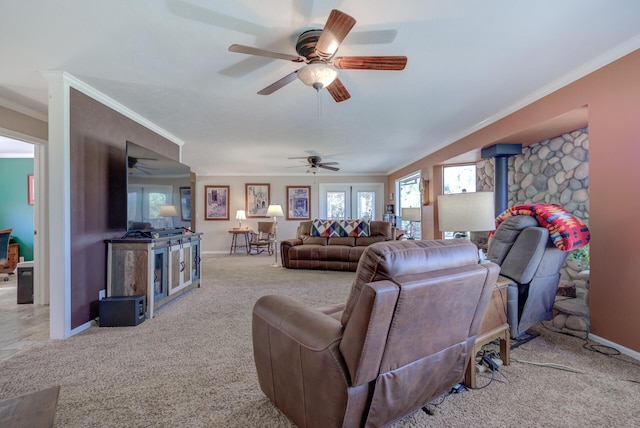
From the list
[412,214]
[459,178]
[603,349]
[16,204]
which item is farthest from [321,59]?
[16,204]

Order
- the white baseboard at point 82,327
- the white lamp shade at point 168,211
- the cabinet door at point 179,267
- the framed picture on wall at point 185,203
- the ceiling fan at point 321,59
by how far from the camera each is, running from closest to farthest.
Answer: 1. the ceiling fan at point 321,59
2. the white baseboard at point 82,327
3. the cabinet door at point 179,267
4. the white lamp shade at point 168,211
5. the framed picture on wall at point 185,203

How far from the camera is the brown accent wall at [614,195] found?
2035mm

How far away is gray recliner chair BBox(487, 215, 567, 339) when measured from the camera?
7.06 feet

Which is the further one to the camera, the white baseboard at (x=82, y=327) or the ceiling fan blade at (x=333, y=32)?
the white baseboard at (x=82, y=327)

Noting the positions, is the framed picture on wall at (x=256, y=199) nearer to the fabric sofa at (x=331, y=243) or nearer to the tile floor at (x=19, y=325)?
the fabric sofa at (x=331, y=243)

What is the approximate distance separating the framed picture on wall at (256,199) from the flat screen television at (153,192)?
419cm

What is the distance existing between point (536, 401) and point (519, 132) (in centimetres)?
279

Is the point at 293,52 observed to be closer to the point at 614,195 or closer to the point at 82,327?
the point at 614,195

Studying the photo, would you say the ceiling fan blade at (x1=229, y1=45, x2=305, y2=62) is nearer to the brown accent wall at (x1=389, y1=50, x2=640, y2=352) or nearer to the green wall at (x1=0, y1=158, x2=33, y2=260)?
the brown accent wall at (x1=389, y1=50, x2=640, y2=352)

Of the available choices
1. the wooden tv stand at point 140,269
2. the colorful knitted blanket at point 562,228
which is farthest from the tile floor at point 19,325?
the colorful knitted blanket at point 562,228

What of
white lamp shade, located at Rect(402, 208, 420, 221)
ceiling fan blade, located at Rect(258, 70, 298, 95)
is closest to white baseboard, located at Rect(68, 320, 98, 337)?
ceiling fan blade, located at Rect(258, 70, 298, 95)

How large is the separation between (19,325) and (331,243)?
4509mm

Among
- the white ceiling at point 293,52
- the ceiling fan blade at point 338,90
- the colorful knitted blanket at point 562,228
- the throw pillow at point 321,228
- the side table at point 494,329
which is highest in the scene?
the white ceiling at point 293,52

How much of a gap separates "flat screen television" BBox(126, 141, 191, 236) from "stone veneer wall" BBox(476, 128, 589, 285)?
4602 millimetres
